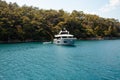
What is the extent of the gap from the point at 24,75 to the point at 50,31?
85826mm

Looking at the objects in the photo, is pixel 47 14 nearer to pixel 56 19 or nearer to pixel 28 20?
pixel 56 19

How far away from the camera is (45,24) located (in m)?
114

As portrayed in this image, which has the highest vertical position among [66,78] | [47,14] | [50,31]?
[47,14]

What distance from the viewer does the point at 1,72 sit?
3088 centimetres

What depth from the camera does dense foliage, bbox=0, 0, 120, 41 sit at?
97312 mm

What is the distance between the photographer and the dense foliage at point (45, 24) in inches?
3831

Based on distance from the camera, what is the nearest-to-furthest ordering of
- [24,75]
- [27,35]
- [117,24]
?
[24,75]
[27,35]
[117,24]

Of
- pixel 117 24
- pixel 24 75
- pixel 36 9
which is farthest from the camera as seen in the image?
pixel 117 24

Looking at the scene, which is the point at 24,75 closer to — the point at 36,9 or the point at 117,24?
the point at 36,9

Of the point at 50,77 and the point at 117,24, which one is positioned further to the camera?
the point at 117,24

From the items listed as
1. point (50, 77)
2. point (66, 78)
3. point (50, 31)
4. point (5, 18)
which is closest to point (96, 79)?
point (66, 78)

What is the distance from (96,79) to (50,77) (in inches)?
240

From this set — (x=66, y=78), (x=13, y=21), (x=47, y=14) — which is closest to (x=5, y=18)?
(x=13, y=21)

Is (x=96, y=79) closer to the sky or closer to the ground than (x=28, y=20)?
closer to the ground
